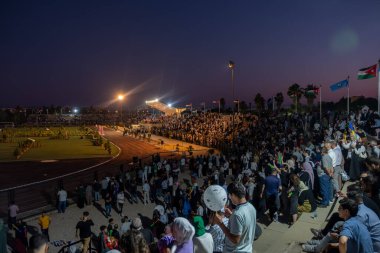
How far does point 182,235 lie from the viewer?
391 centimetres

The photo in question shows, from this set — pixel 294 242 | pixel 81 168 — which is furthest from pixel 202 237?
pixel 81 168

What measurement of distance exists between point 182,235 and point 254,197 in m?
7.61

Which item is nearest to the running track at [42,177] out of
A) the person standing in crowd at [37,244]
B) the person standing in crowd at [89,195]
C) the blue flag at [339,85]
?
the person standing in crowd at [89,195]

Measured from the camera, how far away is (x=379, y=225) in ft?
15.1

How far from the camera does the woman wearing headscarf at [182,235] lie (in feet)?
12.8

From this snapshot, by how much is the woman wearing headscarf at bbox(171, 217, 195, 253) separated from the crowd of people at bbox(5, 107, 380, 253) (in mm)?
12

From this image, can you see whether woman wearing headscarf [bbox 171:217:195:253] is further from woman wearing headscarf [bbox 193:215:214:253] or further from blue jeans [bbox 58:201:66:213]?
blue jeans [bbox 58:201:66:213]

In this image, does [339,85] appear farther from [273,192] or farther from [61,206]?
[61,206]

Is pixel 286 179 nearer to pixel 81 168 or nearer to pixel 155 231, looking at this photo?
pixel 155 231

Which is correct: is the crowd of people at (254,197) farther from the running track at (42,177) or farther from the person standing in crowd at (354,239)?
the running track at (42,177)

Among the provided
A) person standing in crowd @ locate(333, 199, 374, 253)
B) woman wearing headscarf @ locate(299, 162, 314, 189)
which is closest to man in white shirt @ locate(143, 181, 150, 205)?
woman wearing headscarf @ locate(299, 162, 314, 189)

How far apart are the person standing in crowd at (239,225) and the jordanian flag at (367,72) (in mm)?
21678

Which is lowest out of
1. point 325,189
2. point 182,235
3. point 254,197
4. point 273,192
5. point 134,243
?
point 254,197

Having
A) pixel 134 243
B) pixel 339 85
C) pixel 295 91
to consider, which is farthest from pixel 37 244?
pixel 295 91
